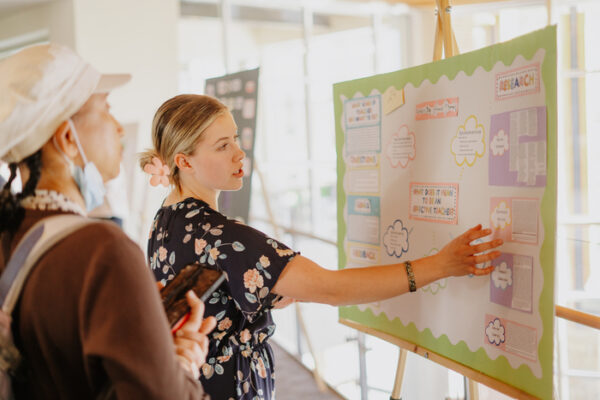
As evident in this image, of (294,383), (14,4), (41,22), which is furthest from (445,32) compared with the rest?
(14,4)

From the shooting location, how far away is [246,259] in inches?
57.9

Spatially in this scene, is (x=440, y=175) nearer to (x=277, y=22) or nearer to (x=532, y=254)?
(x=532, y=254)

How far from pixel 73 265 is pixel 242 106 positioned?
9.53 ft

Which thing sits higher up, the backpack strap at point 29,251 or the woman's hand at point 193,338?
the backpack strap at point 29,251

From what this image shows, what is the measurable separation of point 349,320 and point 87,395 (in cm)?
136

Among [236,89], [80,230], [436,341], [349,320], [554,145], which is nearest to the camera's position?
[80,230]

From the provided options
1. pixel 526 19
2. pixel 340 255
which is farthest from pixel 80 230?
pixel 526 19

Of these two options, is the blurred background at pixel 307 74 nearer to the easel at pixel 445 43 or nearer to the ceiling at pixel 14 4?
the ceiling at pixel 14 4

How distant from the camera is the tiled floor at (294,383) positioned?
11.8 ft

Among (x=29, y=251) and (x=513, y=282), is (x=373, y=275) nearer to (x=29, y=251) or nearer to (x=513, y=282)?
(x=513, y=282)

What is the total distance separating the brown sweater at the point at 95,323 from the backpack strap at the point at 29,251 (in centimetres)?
1

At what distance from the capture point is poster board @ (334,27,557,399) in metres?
1.38

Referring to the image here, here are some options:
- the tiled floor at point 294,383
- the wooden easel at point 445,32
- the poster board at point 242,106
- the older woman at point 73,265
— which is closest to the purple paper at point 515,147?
the wooden easel at point 445,32

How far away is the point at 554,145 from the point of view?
52.2 inches
